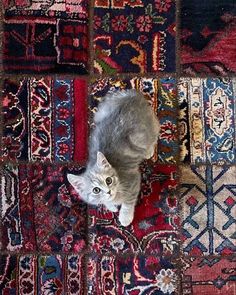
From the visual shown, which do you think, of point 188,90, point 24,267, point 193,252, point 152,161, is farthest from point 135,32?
point 24,267

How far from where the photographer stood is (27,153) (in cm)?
178

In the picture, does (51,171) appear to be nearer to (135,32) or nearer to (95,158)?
(95,158)

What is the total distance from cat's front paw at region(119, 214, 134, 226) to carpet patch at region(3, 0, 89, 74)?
513 mm

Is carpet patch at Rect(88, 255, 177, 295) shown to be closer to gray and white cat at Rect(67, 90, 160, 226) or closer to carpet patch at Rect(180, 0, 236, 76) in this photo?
gray and white cat at Rect(67, 90, 160, 226)

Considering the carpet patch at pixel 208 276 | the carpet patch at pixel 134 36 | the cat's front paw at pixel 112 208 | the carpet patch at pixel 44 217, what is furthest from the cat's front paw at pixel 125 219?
the carpet patch at pixel 134 36

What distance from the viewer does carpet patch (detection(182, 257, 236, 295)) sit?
173 cm

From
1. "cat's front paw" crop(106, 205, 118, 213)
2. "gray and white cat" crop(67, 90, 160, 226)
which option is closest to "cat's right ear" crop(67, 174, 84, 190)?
"gray and white cat" crop(67, 90, 160, 226)

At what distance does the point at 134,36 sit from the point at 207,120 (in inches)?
15.2

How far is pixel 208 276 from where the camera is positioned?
174 cm

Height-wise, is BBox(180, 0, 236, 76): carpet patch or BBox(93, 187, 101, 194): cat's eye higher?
BBox(180, 0, 236, 76): carpet patch

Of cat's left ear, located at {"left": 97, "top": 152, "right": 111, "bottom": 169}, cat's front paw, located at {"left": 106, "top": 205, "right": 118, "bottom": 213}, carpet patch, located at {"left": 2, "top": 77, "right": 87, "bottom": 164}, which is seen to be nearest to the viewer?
cat's left ear, located at {"left": 97, "top": 152, "right": 111, "bottom": 169}

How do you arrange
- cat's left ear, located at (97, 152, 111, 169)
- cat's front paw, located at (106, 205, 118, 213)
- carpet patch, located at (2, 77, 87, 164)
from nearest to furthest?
cat's left ear, located at (97, 152, 111, 169), cat's front paw, located at (106, 205, 118, 213), carpet patch, located at (2, 77, 87, 164)

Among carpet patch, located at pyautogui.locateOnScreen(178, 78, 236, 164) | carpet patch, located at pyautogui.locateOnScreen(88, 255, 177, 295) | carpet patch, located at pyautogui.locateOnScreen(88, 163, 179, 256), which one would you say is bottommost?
carpet patch, located at pyautogui.locateOnScreen(88, 255, 177, 295)

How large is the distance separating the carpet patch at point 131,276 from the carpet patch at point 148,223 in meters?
0.03
